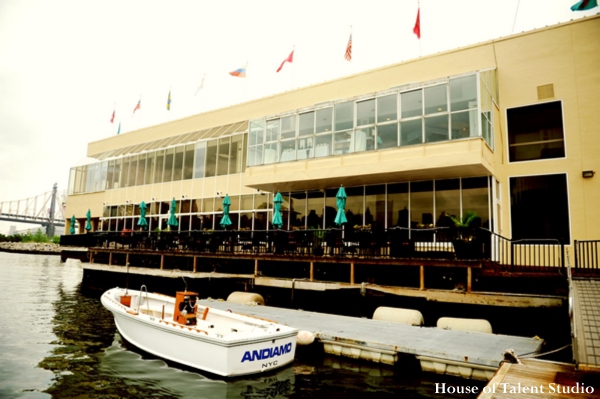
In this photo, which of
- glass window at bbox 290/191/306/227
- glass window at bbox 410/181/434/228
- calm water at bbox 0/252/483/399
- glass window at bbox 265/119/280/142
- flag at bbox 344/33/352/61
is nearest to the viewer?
calm water at bbox 0/252/483/399

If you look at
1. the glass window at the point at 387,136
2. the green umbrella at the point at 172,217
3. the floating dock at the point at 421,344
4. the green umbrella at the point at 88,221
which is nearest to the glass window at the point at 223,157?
the green umbrella at the point at 172,217

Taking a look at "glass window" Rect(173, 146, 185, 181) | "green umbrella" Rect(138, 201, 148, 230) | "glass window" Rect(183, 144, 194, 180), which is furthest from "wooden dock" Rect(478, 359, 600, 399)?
"glass window" Rect(173, 146, 185, 181)

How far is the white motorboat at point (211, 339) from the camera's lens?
9133 millimetres

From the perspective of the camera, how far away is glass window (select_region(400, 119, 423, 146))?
15938 millimetres

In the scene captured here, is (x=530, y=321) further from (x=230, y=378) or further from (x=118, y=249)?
(x=118, y=249)

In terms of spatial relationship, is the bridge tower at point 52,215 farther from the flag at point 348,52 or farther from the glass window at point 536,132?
the glass window at point 536,132

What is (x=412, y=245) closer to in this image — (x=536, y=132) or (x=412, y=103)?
(x=412, y=103)

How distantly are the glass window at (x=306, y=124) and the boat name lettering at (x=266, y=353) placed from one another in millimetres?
11384

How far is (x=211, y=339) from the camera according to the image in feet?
30.1

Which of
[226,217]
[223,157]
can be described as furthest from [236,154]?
[226,217]

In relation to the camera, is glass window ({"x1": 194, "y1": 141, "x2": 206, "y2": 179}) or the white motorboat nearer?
the white motorboat

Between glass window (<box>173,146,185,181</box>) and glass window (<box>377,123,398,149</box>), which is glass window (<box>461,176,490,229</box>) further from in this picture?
glass window (<box>173,146,185,181</box>)

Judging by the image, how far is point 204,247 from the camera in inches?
827

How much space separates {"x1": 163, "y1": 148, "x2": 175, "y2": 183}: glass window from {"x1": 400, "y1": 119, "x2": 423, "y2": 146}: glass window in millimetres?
17964
